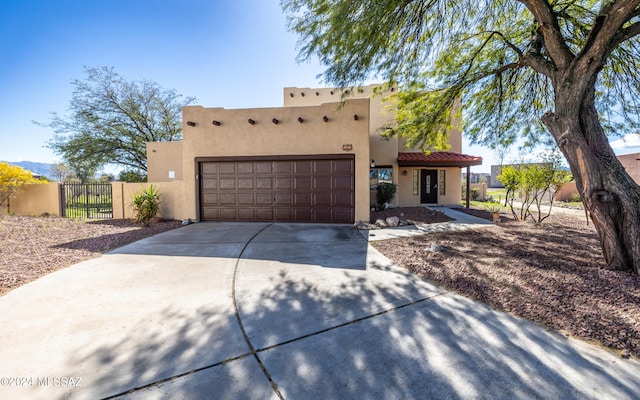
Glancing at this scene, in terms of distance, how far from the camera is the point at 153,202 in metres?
10.8

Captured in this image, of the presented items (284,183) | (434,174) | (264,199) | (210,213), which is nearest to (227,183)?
(210,213)

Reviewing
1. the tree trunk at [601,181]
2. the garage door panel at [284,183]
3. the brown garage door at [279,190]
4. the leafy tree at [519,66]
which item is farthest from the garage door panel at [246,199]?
the tree trunk at [601,181]

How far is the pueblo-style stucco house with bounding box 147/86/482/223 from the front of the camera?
32.4 feet

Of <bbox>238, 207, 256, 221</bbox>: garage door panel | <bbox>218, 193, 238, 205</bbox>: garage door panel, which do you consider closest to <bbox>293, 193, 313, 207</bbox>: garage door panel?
<bbox>238, 207, 256, 221</bbox>: garage door panel

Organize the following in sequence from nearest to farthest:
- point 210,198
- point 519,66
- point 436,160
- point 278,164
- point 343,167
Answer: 1. point 519,66
2. point 343,167
3. point 278,164
4. point 210,198
5. point 436,160

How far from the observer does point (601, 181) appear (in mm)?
4297

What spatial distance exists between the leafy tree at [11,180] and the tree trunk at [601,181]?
18.1m

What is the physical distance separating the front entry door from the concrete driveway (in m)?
11.9

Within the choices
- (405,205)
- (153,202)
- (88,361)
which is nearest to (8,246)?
(153,202)

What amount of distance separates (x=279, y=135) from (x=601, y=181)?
8.75 metres

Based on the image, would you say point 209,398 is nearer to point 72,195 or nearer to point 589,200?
point 589,200

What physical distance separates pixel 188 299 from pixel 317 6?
6.41 metres

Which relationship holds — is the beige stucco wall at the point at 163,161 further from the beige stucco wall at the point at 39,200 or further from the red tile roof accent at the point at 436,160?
the red tile roof accent at the point at 436,160

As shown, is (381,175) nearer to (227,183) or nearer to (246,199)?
(246,199)
